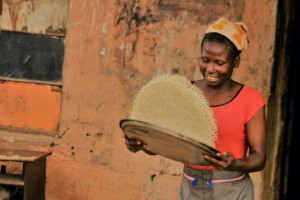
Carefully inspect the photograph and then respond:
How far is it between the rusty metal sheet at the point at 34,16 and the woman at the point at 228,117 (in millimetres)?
2309

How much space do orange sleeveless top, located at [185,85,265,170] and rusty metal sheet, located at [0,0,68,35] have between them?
2.45 metres

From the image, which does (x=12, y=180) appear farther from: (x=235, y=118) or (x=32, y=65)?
(x=235, y=118)

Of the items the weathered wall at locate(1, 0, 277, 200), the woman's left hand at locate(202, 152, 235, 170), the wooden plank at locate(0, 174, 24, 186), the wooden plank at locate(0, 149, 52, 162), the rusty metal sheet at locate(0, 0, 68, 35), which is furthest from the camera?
the rusty metal sheet at locate(0, 0, 68, 35)

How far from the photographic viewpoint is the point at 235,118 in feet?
10.5

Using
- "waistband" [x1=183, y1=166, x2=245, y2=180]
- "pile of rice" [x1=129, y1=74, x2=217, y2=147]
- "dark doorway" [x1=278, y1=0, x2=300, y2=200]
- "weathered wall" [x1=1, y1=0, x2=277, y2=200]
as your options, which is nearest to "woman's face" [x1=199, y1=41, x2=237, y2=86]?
"pile of rice" [x1=129, y1=74, x2=217, y2=147]

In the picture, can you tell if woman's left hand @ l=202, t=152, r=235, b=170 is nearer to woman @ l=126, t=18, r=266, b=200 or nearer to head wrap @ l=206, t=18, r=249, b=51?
woman @ l=126, t=18, r=266, b=200

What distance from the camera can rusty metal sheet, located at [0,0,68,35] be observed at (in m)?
5.36

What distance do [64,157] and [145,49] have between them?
3.58 ft

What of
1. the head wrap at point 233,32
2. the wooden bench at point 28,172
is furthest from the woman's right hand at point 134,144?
the wooden bench at point 28,172

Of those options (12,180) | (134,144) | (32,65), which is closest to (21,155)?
(12,180)

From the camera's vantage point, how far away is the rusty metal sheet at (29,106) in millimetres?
5363

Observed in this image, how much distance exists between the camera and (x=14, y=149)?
512 cm

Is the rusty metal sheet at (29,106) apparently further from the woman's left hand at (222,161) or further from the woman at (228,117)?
the woman's left hand at (222,161)

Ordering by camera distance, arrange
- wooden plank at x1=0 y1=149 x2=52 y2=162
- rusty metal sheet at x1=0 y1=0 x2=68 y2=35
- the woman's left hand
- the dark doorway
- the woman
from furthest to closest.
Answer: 1. the dark doorway
2. rusty metal sheet at x1=0 y1=0 x2=68 y2=35
3. wooden plank at x1=0 y1=149 x2=52 y2=162
4. the woman
5. the woman's left hand
